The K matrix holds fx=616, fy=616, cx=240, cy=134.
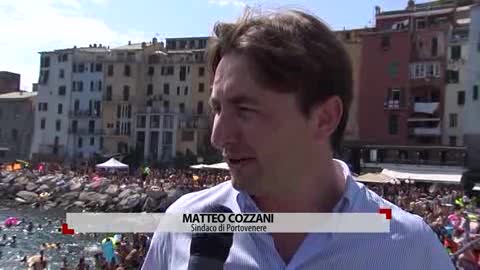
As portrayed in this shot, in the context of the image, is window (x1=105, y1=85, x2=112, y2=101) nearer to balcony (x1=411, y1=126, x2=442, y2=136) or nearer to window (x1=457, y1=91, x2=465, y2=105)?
balcony (x1=411, y1=126, x2=442, y2=136)

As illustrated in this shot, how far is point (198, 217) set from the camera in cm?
199

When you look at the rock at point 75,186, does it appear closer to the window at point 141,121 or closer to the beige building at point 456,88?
the window at point 141,121

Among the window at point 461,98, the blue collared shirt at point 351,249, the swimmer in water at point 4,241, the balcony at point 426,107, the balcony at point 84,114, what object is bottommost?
the swimmer in water at point 4,241

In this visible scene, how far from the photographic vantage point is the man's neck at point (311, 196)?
1914 millimetres

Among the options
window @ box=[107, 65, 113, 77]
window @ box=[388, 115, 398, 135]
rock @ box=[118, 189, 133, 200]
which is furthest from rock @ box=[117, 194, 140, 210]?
window @ box=[107, 65, 113, 77]

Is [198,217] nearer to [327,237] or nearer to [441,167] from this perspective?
[327,237]

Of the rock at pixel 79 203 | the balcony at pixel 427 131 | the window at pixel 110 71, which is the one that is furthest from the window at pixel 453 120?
the window at pixel 110 71

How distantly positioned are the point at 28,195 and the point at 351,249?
4923cm

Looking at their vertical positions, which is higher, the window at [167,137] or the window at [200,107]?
the window at [200,107]

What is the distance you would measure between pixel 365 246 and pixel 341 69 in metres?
0.53

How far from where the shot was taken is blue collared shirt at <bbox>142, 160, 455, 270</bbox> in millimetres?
1774

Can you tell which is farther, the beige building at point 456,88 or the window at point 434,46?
the window at point 434,46

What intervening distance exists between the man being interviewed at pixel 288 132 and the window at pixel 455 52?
4627 cm

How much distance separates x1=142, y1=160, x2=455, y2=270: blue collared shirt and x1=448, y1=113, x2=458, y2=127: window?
45004 mm
